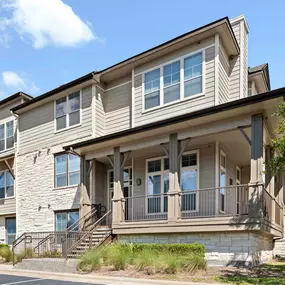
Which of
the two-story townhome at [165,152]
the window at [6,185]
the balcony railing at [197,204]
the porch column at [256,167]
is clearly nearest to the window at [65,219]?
the two-story townhome at [165,152]

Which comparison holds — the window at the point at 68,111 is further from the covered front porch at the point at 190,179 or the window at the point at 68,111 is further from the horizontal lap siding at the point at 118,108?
the covered front porch at the point at 190,179

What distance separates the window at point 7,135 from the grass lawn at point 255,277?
1731cm

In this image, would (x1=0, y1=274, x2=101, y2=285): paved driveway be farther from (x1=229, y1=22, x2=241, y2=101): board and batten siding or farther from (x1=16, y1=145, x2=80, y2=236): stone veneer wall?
(x1=229, y1=22, x2=241, y2=101): board and batten siding

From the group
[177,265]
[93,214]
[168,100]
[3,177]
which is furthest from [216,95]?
[3,177]

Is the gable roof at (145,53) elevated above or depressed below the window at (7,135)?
above

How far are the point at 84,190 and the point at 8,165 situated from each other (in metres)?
7.93

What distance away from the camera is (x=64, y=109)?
19.5m

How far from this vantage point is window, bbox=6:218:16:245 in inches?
849

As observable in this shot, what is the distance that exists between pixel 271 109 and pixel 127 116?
7.96 m

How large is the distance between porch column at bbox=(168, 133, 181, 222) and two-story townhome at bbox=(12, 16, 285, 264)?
0.04 meters

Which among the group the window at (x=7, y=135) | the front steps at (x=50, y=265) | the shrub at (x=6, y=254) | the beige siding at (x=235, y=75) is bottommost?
the shrub at (x=6, y=254)

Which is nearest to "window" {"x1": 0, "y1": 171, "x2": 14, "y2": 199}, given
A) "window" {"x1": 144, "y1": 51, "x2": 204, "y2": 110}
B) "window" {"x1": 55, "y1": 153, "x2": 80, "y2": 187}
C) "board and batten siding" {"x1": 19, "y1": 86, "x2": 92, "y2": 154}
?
"board and batten siding" {"x1": 19, "y1": 86, "x2": 92, "y2": 154}

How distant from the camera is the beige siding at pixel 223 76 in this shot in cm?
→ 1453

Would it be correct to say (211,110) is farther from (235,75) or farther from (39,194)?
(39,194)
